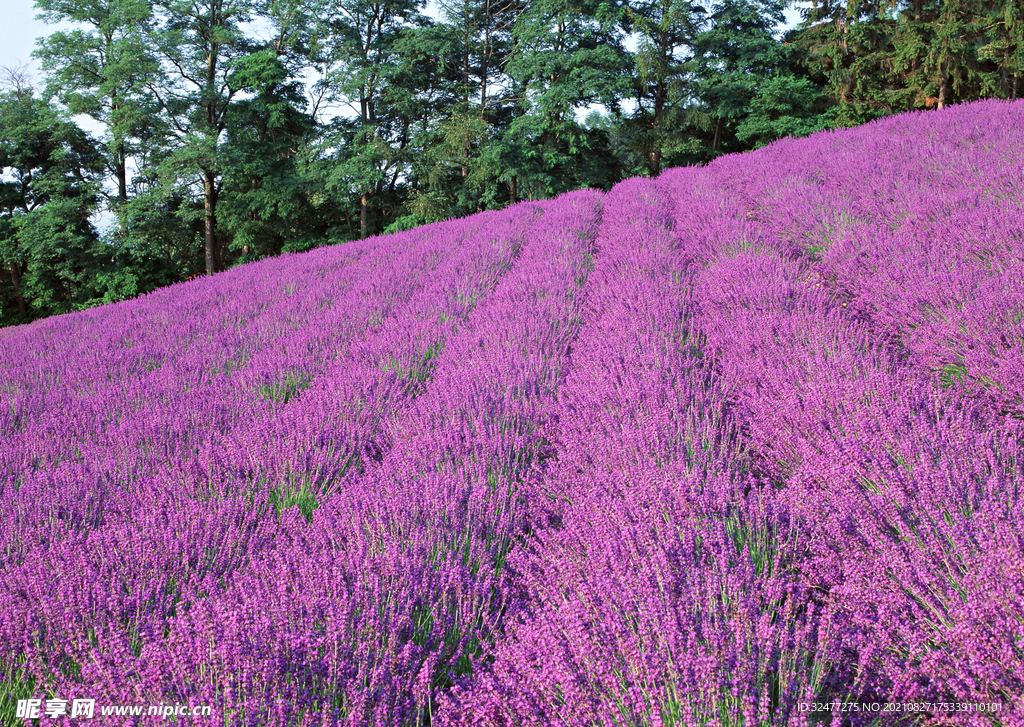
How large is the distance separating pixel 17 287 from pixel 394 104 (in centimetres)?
1615

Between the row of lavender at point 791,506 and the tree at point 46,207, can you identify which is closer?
the row of lavender at point 791,506

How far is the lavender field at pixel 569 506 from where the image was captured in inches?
38.0

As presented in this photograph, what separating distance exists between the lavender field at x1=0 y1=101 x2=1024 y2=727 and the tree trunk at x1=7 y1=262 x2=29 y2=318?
74.6 feet

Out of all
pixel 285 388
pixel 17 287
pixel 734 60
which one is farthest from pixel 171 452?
pixel 17 287

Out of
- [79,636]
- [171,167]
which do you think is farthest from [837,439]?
[171,167]

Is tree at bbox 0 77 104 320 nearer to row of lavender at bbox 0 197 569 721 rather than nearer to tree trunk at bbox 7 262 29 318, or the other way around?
tree trunk at bbox 7 262 29 318

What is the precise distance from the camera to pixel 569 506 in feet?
5.35

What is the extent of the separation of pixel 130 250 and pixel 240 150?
536 cm

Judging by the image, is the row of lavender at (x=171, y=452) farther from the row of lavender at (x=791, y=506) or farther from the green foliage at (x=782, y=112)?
the green foliage at (x=782, y=112)

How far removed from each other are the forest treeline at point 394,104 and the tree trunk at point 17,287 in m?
0.15

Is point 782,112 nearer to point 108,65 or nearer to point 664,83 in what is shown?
point 664,83

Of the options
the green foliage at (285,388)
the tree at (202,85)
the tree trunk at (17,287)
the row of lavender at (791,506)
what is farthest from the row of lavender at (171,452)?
the tree trunk at (17,287)

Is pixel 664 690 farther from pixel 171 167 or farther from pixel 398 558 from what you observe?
pixel 171 167

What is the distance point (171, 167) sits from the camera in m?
15.8
